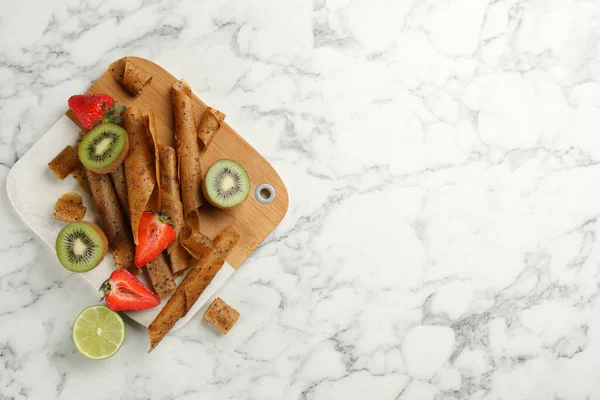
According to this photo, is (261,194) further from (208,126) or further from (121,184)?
(121,184)

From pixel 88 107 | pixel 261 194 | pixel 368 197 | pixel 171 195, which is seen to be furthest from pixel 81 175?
pixel 368 197

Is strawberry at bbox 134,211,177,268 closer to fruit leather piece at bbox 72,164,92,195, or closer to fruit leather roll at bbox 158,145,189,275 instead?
fruit leather roll at bbox 158,145,189,275

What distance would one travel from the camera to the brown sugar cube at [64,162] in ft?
8.75

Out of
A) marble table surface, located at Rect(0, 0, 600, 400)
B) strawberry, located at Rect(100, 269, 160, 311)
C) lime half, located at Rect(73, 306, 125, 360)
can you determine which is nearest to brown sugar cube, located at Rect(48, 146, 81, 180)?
marble table surface, located at Rect(0, 0, 600, 400)

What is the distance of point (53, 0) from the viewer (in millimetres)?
2893

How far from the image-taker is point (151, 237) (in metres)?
2.60

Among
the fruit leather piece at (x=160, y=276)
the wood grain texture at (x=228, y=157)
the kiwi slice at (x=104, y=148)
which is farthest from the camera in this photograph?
the wood grain texture at (x=228, y=157)

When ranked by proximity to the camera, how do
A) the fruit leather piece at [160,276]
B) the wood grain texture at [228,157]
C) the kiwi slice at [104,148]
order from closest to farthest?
1. the kiwi slice at [104,148]
2. the fruit leather piece at [160,276]
3. the wood grain texture at [228,157]

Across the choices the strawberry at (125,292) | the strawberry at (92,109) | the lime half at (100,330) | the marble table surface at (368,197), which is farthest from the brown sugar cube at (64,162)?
the lime half at (100,330)

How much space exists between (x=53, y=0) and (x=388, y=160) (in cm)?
182

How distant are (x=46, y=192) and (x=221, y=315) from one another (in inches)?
38.4

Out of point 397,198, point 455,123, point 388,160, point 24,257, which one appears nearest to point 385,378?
point 397,198

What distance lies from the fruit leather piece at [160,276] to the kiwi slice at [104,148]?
0.45 meters

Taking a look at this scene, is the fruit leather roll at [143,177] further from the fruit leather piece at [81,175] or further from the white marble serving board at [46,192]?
the fruit leather piece at [81,175]
